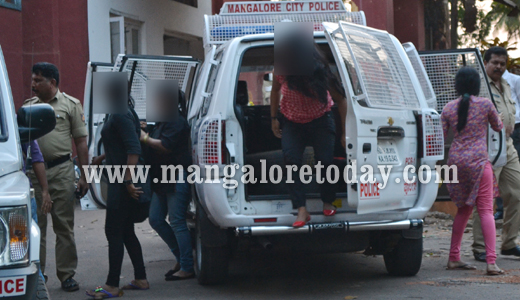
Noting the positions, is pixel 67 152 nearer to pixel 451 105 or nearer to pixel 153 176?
pixel 153 176

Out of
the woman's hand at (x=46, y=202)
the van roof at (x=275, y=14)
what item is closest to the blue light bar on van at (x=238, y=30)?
the van roof at (x=275, y=14)

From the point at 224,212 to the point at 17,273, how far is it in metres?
2.09

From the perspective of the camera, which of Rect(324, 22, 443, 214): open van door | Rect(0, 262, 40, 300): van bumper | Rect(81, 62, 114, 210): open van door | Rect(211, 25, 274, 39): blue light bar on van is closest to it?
Rect(0, 262, 40, 300): van bumper

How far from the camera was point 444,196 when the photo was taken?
22.7 ft

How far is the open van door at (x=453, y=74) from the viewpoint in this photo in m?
6.03

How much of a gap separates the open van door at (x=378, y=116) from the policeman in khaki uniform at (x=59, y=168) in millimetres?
2426

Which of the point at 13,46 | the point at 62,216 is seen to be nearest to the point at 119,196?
the point at 62,216

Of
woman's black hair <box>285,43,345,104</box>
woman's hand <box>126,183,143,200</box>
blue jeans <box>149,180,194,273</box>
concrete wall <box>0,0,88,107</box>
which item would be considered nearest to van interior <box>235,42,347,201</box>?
woman's black hair <box>285,43,345,104</box>

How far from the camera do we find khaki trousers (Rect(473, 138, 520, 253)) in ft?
21.0

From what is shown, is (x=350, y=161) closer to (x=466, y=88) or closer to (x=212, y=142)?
(x=212, y=142)

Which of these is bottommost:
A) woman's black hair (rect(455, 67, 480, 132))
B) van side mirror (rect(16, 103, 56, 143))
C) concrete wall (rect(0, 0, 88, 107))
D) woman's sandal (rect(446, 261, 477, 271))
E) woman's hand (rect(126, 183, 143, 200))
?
woman's sandal (rect(446, 261, 477, 271))

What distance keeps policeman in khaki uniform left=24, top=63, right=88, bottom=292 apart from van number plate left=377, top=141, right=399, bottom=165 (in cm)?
268

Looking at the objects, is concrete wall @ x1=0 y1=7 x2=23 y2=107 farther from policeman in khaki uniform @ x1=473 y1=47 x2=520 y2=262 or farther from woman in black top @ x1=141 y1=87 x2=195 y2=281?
policeman in khaki uniform @ x1=473 y1=47 x2=520 y2=262

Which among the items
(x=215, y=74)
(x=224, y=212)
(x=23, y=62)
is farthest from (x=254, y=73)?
(x=23, y=62)
